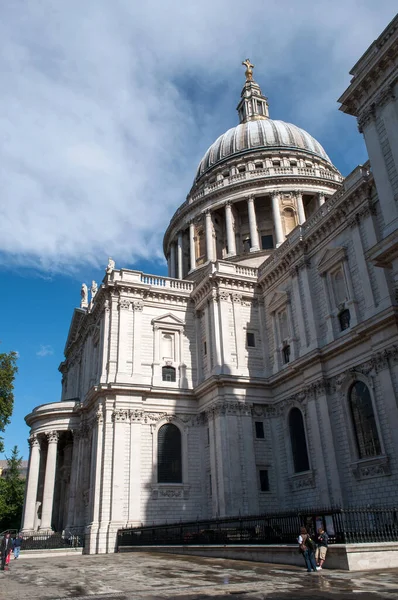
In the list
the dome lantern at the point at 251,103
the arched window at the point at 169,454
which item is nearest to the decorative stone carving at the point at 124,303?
the arched window at the point at 169,454

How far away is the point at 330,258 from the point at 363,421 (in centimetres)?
949

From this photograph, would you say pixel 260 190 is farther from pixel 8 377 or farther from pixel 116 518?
pixel 116 518

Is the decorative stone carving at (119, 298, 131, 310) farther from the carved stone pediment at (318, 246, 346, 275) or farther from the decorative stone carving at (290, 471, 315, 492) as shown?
the decorative stone carving at (290, 471, 315, 492)

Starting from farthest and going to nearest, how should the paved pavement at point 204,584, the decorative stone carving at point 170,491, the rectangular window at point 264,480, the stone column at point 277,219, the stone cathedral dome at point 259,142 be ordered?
the stone cathedral dome at point 259,142
the stone column at point 277,219
the decorative stone carving at point 170,491
the rectangular window at point 264,480
the paved pavement at point 204,584

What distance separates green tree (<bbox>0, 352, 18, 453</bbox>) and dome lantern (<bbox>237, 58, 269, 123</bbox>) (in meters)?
47.2

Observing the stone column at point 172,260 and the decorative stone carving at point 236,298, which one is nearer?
the decorative stone carving at point 236,298

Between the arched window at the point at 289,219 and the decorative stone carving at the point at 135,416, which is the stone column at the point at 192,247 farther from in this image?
the decorative stone carving at the point at 135,416

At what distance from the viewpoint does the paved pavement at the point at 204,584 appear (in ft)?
33.7

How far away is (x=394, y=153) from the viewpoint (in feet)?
67.2

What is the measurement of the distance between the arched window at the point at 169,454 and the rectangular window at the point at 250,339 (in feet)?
25.0

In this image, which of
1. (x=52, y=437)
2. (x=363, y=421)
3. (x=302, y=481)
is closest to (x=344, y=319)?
(x=363, y=421)

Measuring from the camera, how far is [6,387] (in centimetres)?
3266

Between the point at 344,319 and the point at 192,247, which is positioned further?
the point at 192,247

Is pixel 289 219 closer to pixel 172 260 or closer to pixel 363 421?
pixel 172 260
